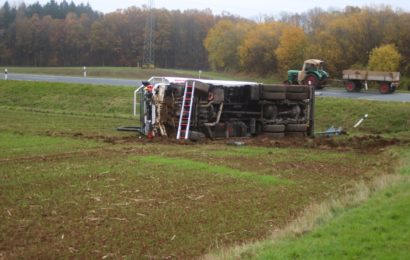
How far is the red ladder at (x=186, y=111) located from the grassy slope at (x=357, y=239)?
1215 centimetres

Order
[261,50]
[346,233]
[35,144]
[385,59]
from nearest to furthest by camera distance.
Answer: [346,233]
[35,144]
[385,59]
[261,50]

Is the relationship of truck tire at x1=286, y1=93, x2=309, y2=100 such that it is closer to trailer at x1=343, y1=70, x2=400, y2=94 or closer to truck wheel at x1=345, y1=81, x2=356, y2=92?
trailer at x1=343, y1=70, x2=400, y2=94

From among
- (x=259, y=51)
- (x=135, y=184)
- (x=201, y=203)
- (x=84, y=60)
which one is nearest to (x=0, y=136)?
(x=135, y=184)

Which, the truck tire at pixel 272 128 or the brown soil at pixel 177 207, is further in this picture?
the truck tire at pixel 272 128

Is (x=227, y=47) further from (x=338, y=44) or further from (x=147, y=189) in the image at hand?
(x=147, y=189)

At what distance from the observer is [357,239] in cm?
820

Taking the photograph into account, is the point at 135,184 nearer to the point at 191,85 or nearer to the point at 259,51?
the point at 191,85

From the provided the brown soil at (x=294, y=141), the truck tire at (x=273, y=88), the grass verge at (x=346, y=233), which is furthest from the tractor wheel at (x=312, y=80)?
the grass verge at (x=346, y=233)

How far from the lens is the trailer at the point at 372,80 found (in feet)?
141

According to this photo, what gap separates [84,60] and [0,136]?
3725 inches

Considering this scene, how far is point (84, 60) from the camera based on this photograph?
373ft

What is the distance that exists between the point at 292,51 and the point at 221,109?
145 ft

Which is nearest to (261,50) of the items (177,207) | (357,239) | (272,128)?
(272,128)

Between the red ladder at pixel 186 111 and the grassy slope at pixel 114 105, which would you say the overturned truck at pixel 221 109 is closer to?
the red ladder at pixel 186 111
